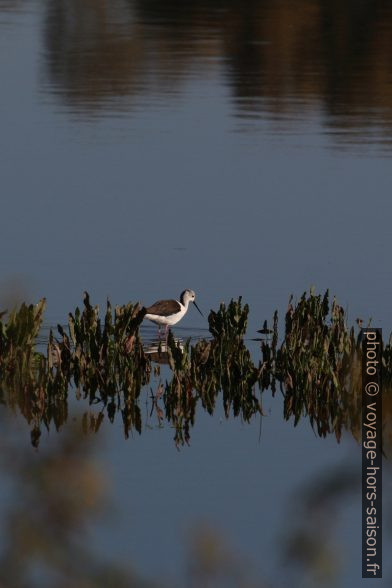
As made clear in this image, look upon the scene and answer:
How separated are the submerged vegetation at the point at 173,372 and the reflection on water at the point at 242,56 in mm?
17087

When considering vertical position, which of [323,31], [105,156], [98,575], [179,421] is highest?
[98,575]

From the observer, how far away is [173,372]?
1292 cm

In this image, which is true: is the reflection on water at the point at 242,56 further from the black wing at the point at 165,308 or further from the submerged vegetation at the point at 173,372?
the submerged vegetation at the point at 173,372

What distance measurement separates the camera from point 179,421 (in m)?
12.6

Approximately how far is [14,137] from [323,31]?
21439mm

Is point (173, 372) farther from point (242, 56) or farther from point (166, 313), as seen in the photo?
point (242, 56)

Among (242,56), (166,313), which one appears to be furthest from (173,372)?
(242,56)

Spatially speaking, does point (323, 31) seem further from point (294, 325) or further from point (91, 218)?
point (294, 325)

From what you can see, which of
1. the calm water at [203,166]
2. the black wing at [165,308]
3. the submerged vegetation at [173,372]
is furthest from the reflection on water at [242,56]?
the submerged vegetation at [173,372]

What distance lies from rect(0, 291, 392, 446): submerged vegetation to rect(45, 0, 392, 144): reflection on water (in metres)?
17.1

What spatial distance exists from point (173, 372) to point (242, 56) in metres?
31.6

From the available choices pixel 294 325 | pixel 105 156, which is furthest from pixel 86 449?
pixel 105 156

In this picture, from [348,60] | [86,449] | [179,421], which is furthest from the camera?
[348,60]

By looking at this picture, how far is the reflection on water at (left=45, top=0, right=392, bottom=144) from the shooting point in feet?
116
